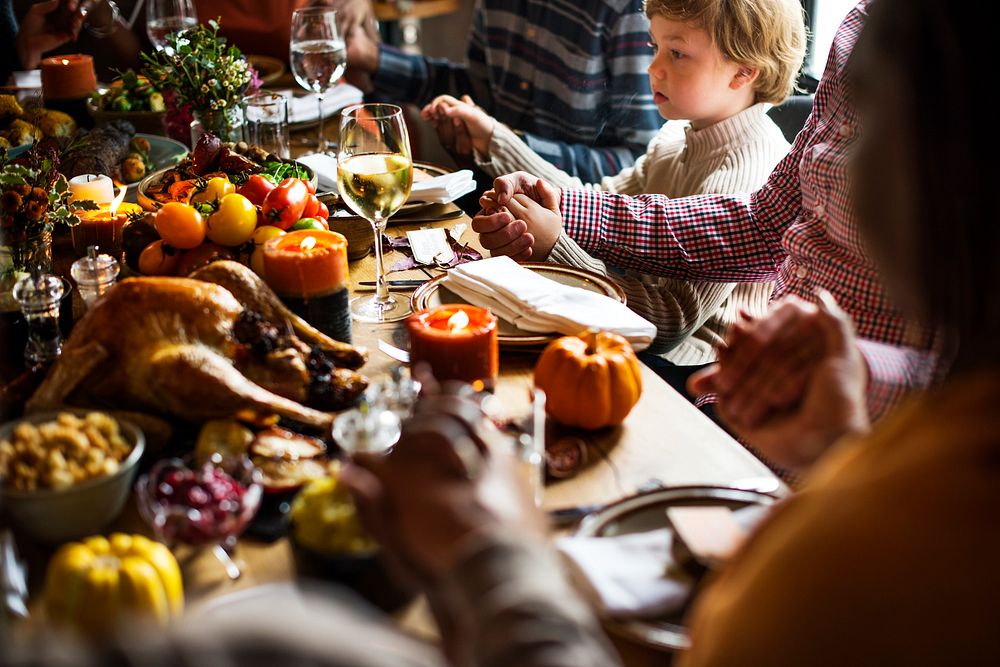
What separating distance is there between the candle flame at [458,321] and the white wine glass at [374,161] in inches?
10.6

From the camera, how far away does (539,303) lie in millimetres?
1349

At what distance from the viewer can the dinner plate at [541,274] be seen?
132 cm

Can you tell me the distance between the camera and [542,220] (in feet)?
5.96

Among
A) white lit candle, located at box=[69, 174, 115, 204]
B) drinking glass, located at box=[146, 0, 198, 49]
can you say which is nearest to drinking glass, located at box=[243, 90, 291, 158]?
white lit candle, located at box=[69, 174, 115, 204]

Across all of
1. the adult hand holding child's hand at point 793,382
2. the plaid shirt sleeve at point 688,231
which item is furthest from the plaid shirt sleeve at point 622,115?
the adult hand holding child's hand at point 793,382

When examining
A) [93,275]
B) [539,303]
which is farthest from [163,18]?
[539,303]

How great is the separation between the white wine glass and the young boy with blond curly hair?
51 centimetres

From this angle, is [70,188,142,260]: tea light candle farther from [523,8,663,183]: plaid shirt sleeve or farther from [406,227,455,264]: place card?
[523,8,663,183]: plaid shirt sleeve

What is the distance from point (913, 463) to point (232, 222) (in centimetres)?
108

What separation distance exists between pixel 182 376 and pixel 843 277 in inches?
43.5

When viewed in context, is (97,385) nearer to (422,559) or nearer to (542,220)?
(422,559)

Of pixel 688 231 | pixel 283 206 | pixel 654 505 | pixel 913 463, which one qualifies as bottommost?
pixel 688 231

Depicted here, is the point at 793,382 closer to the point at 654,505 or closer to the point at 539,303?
the point at 654,505

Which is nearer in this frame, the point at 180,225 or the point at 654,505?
the point at 654,505
